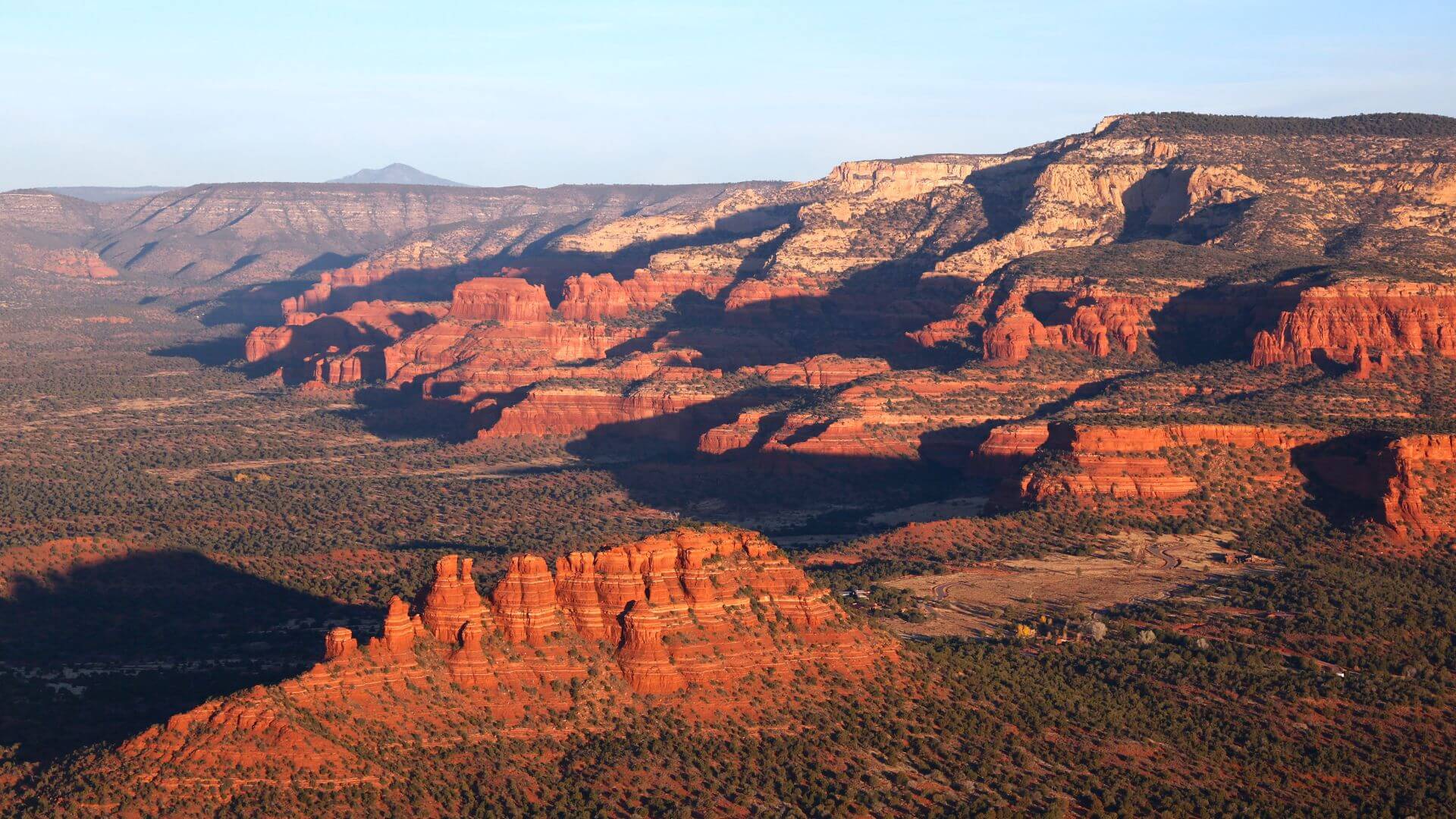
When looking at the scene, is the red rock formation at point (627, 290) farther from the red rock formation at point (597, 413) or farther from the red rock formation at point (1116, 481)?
the red rock formation at point (1116, 481)

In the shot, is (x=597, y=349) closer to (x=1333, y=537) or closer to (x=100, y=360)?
(x=100, y=360)

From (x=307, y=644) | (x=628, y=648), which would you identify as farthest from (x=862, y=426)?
(x=628, y=648)

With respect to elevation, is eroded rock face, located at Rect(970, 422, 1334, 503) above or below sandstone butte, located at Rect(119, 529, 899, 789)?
below

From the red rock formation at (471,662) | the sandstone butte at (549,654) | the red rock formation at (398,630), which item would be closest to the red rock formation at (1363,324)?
the sandstone butte at (549,654)

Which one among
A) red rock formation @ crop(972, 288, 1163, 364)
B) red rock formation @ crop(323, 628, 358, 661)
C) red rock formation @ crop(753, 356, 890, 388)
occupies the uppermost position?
red rock formation @ crop(323, 628, 358, 661)

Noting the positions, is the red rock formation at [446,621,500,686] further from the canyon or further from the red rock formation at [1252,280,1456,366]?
the red rock formation at [1252,280,1456,366]

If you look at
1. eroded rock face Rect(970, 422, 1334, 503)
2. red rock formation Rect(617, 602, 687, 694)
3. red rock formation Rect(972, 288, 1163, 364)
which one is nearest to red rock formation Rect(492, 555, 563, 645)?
red rock formation Rect(617, 602, 687, 694)
